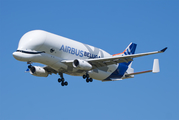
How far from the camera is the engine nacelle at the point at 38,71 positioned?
49688 mm

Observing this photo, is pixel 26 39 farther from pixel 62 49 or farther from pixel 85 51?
pixel 85 51

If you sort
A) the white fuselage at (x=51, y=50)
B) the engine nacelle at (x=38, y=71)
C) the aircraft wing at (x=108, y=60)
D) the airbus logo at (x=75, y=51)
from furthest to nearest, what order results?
1. the engine nacelle at (x=38, y=71)
2. the airbus logo at (x=75, y=51)
3. the aircraft wing at (x=108, y=60)
4. the white fuselage at (x=51, y=50)

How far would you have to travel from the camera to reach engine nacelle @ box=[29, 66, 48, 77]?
163 ft

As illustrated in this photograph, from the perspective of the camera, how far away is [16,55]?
1689 inches

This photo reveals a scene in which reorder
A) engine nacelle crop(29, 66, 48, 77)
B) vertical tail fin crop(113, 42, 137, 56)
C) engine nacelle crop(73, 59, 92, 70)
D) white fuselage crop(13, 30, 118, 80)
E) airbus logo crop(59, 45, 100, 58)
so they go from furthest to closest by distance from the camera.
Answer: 1. vertical tail fin crop(113, 42, 137, 56)
2. engine nacelle crop(29, 66, 48, 77)
3. airbus logo crop(59, 45, 100, 58)
4. engine nacelle crop(73, 59, 92, 70)
5. white fuselage crop(13, 30, 118, 80)

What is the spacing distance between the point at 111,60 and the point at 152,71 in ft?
19.6

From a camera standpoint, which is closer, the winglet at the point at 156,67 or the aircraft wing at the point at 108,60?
the aircraft wing at the point at 108,60

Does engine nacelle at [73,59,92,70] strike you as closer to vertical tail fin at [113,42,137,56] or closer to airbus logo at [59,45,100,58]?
airbus logo at [59,45,100,58]

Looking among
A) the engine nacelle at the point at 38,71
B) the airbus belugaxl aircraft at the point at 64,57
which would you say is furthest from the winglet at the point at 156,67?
the engine nacelle at the point at 38,71

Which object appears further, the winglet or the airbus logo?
the winglet

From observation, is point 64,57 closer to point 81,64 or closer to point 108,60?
point 81,64

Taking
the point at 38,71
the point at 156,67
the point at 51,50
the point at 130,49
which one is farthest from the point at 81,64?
the point at 130,49

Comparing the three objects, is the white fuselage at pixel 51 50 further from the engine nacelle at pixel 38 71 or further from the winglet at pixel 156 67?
the winglet at pixel 156 67

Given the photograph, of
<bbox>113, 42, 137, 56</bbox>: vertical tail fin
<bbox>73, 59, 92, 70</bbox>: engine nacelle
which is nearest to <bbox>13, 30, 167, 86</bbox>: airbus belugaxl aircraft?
<bbox>73, 59, 92, 70</bbox>: engine nacelle
